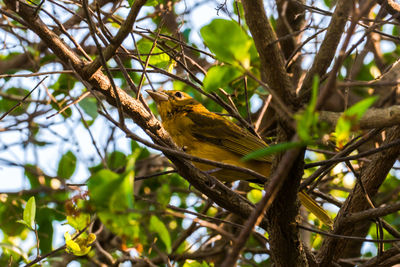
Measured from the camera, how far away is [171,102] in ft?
16.1

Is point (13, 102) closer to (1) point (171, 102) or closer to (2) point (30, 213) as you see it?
Result: (1) point (171, 102)

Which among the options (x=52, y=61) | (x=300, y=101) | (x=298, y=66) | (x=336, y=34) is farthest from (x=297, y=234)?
(x=52, y=61)

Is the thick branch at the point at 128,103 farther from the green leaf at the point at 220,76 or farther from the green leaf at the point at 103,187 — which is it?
the green leaf at the point at 103,187

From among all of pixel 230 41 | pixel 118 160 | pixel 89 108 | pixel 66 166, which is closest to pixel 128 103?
pixel 230 41

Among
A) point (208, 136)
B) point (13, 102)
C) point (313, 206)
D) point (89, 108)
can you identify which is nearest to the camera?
point (313, 206)

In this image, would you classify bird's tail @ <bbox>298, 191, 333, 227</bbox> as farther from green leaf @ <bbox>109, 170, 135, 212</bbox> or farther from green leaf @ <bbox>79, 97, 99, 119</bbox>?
green leaf @ <bbox>109, 170, 135, 212</bbox>

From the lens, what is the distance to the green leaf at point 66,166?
5.05m

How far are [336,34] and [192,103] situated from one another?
3015mm

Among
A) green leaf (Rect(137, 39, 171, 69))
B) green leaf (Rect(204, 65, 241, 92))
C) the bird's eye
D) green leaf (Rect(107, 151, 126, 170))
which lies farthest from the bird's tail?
green leaf (Rect(107, 151, 126, 170))

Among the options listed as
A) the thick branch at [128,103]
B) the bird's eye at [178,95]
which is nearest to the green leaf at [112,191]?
the thick branch at [128,103]

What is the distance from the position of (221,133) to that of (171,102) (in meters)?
0.68

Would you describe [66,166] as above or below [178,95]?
below

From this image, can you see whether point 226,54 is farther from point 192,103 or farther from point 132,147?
point 132,147

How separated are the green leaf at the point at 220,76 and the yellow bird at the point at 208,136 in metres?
2.05
